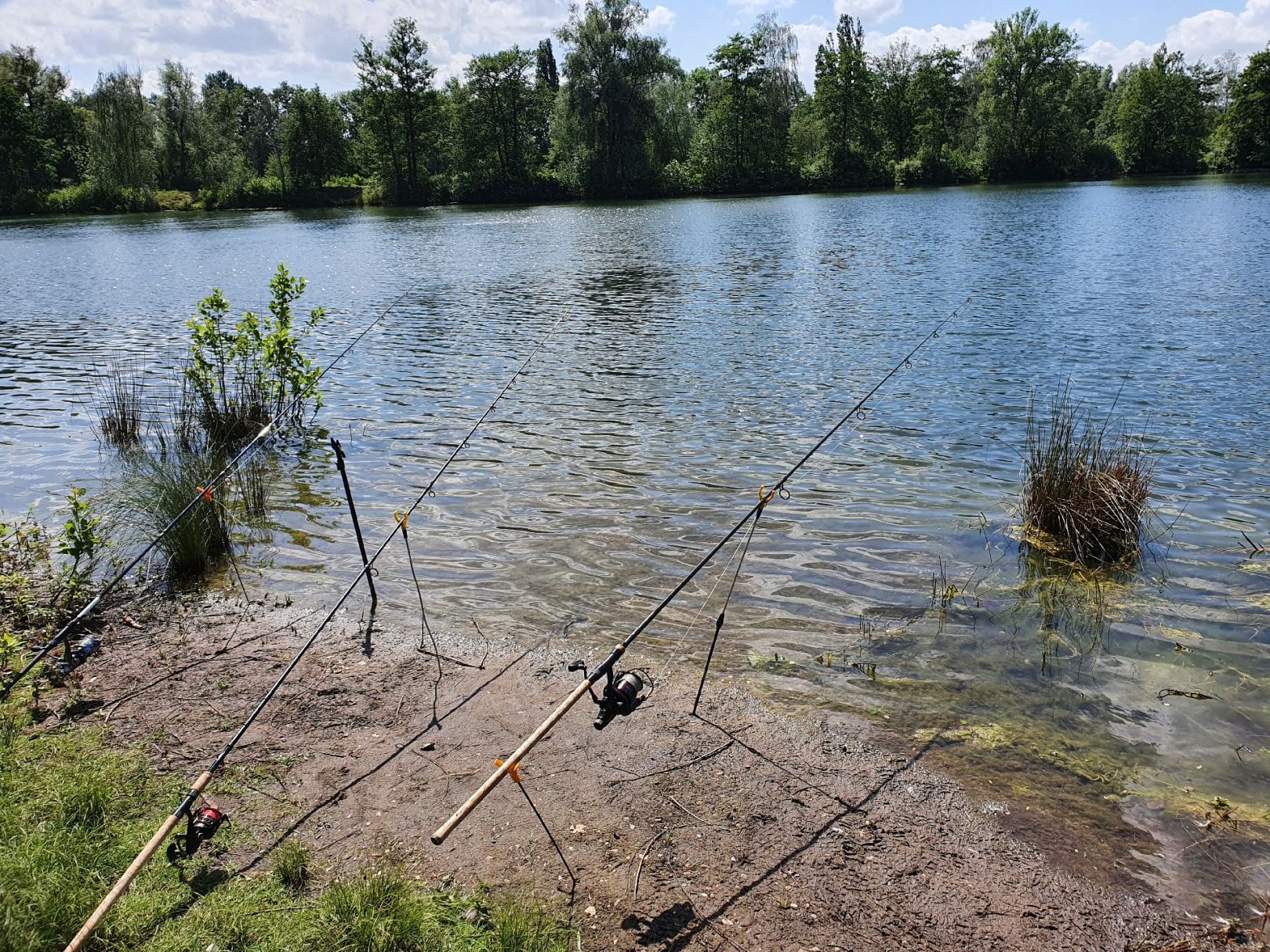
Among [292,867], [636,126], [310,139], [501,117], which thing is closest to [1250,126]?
[636,126]

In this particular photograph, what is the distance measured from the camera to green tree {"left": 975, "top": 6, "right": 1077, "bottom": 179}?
3071 inches

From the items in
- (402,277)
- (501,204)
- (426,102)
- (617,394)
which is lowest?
(617,394)

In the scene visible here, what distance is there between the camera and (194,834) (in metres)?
3.93

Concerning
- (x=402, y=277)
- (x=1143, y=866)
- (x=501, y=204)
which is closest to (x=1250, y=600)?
(x=1143, y=866)

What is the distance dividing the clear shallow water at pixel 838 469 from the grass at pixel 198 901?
2882 millimetres

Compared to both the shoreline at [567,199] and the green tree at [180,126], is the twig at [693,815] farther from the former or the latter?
the green tree at [180,126]

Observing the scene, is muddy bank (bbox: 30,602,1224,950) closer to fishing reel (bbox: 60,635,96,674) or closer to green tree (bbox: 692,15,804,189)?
fishing reel (bbox: 60,635,96,674)

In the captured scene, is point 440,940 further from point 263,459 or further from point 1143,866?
point 263,459

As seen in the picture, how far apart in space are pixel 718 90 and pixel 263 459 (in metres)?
88.7

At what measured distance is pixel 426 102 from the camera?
91.6 meters

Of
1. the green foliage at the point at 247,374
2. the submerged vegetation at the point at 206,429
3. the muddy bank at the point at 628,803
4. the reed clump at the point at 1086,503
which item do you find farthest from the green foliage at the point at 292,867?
the green foliage at the point at 247,374

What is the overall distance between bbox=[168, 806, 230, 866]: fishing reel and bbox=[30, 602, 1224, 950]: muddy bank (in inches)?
9.2

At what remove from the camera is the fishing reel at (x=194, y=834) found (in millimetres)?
3924

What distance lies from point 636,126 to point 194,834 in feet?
265
